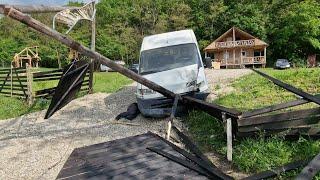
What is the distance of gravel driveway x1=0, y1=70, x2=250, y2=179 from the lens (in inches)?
306

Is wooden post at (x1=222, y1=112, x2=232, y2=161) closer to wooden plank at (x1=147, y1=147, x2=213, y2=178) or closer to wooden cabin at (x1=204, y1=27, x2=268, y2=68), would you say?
wooden plank at (x1=147, y1=147, x2=213, y2=178)

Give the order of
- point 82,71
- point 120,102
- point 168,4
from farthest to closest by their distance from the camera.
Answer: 1. point 168,4
2. point 120,102
3. point 82,71

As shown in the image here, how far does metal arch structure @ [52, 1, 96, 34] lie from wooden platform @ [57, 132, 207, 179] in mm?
5424

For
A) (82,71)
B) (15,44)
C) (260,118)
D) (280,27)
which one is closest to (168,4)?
(280,27)

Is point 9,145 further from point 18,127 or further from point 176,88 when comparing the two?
point 176,88

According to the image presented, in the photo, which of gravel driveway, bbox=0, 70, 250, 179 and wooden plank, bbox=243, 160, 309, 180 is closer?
wooden plank, bbox=243, 160, 309, 180

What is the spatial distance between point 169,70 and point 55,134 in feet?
12.4

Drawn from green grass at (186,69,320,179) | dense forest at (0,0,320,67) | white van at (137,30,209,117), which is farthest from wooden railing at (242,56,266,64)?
white van at (137,30,209,117)

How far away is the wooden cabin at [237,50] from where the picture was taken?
54.0m

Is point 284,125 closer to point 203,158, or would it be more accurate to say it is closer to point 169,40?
point 203,158

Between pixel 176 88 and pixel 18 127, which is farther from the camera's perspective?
pixel 18 127

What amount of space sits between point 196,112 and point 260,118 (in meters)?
3.94

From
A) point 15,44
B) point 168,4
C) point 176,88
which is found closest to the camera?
point 176,88

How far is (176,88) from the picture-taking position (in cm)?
1055
